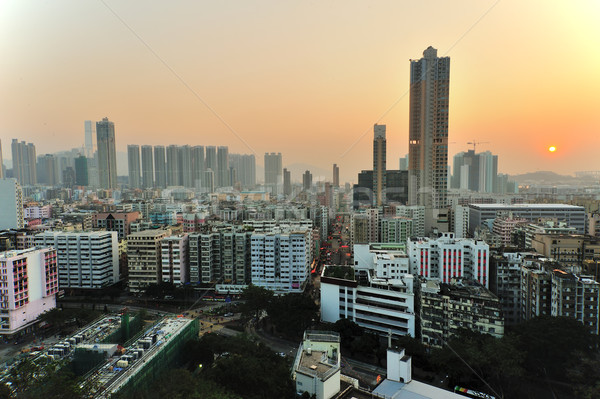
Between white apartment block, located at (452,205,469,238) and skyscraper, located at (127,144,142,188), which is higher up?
skyscraper, located at (127,144,142,188)

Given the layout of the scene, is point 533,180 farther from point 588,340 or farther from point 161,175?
point 161,175

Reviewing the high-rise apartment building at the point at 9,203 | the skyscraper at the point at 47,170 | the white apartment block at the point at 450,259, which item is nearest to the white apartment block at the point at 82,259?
the high-rise apartment building at the point at 9,203

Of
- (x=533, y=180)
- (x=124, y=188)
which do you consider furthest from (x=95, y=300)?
(x=533, y=180)

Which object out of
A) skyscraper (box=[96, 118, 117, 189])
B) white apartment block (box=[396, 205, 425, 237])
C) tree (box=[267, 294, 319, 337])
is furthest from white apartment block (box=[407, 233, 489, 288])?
skyscraper (box=[96, 118, 117, 189])

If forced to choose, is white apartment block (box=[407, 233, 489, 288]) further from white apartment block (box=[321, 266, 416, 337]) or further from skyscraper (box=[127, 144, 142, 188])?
skyscraper (box=[127, 144, 142, 188])

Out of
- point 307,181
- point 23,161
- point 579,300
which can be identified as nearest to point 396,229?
point 579,300

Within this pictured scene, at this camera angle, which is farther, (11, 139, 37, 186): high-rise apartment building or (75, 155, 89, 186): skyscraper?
(75, 155, 89, 186): skyscraper

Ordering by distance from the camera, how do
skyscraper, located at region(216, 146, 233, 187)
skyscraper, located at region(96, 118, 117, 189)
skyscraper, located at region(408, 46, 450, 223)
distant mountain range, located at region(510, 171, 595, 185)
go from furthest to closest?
1. skyscraper, located at region(216, 146, 233, 187)
2. skyscraper, located at region(96, 118, 117, 189)
3. skyscraper, located at region(408, 46, 450, 223)
4. distant mountain range, located at region(510, 171, 595, 185)
